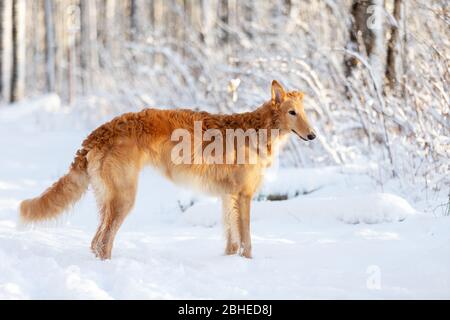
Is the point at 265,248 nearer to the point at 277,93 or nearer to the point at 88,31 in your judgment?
the point at 277,93

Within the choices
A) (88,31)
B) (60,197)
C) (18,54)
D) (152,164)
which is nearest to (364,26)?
(152,164)

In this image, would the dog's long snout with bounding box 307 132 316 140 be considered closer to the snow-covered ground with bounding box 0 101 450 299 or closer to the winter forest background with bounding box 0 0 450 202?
the snow-covered ground with bounding box 0 101 450 299

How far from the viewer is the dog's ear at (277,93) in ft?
17.4

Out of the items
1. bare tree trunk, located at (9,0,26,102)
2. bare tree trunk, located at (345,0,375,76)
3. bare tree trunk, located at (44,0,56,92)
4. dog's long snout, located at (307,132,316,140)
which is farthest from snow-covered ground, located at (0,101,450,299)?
bare tree trunk, located at (44,0,56,92)

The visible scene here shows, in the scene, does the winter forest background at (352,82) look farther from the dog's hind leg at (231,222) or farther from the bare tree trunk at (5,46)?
the bare tree trunk at (5,46)

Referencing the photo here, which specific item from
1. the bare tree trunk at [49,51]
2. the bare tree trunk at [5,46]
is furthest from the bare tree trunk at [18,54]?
the bare tree trunk at [49,51]

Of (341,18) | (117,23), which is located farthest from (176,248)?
(117,23)

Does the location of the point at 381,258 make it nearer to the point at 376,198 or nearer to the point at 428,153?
the point at 376,198

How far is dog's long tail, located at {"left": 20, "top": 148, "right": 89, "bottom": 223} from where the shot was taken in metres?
5.05

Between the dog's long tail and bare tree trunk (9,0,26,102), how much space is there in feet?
39.6

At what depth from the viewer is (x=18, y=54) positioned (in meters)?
16.7

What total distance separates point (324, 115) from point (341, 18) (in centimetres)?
186

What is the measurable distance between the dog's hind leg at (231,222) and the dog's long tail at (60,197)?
46.8 inches
